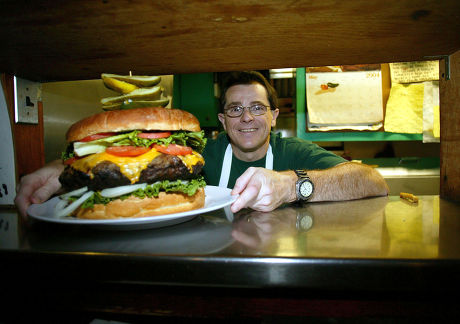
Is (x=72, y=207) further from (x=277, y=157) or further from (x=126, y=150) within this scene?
(x=277, y=157)

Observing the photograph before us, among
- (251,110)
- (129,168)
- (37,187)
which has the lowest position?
(37,187)

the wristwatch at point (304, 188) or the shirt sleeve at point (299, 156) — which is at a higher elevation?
the shirt sleeve at point (299, 156)

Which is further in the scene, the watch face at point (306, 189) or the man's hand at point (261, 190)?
the watch face at point (306, 189)

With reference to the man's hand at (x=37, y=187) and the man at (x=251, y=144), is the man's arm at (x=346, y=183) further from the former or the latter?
the man's hand at (x=37, y=187)

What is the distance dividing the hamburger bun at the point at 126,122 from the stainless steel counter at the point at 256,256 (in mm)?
357

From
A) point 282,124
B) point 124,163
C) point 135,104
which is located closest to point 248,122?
point 135,104

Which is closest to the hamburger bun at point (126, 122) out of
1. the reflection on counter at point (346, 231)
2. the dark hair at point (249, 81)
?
the reflection on counter at point (346, 231)

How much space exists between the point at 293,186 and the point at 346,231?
45cm

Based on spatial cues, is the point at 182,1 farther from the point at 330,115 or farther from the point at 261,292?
the point at 330,115

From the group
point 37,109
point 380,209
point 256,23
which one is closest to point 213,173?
point 37,109

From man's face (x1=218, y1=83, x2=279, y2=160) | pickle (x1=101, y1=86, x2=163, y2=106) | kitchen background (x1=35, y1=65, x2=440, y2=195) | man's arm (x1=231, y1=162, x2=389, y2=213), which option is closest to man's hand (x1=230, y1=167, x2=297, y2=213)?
man's arm (x1=231, y1=162, x2=389, y2=213)

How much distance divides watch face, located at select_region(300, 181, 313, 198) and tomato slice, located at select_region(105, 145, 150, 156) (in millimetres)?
732

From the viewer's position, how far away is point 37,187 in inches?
48.9

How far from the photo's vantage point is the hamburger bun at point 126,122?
3.18 feet
